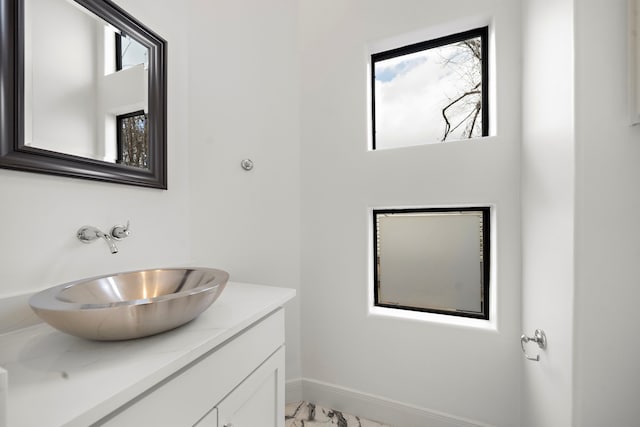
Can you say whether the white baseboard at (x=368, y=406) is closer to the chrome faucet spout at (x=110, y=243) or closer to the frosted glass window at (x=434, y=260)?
the frosted glass window at (x=434, y=260)

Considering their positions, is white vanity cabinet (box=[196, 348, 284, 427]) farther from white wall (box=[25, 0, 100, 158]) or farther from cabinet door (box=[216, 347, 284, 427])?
white wall (box=[25, 0, 100, 158])

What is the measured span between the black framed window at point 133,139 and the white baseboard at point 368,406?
58.1 inches

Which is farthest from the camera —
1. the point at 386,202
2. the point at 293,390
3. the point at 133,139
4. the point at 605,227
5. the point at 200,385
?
the point at 293,390

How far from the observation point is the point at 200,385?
2.23 ft

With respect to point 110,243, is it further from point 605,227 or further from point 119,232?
point 605,227

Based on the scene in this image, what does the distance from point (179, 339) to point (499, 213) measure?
1.38 metres

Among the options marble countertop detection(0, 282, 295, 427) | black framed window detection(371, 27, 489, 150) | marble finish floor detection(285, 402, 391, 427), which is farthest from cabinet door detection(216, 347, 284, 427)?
black framed window detection(371, 27, 489, 150)

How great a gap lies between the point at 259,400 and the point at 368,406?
0.87 metres

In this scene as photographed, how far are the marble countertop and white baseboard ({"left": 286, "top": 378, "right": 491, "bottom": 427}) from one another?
3.60 ft

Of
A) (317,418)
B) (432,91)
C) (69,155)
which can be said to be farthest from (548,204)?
(69,155)

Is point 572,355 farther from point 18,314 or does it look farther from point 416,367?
point 18,314

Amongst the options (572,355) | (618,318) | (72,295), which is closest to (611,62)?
(618,318)

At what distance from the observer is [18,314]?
77 centimetres

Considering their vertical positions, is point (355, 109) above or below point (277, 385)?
above
